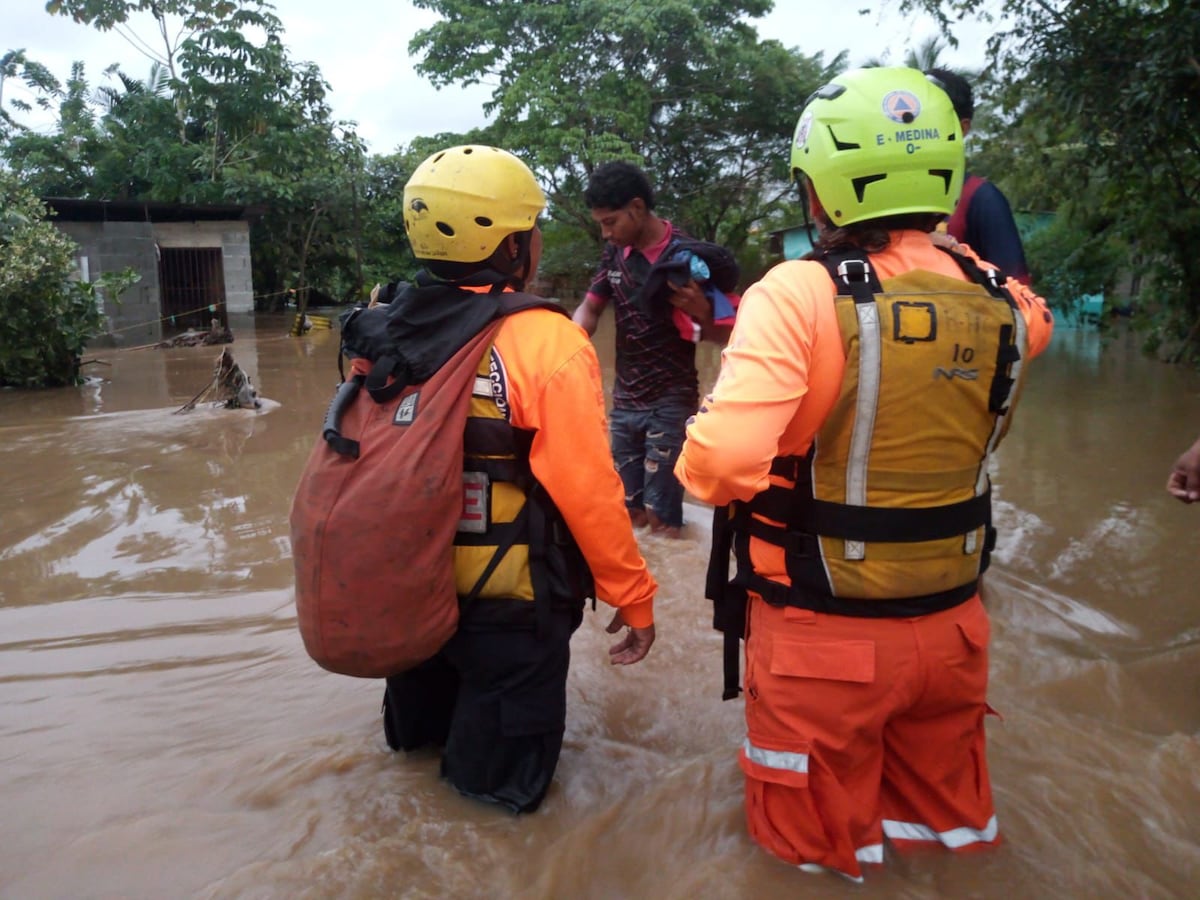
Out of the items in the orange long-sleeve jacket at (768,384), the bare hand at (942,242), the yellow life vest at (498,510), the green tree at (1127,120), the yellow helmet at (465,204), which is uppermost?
the green tree at (1127,120)

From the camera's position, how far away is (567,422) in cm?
221

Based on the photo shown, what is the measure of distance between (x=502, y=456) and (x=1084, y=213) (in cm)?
1163

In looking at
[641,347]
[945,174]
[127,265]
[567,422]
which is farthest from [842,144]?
[127,265]

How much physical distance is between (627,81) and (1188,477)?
63.9 feet

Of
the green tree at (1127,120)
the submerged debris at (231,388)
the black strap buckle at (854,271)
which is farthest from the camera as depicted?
the submerged debris at (231,388)

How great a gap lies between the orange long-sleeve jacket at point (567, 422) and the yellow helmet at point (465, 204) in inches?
8.8

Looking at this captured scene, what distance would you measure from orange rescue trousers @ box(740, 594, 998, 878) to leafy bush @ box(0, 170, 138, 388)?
427 inches

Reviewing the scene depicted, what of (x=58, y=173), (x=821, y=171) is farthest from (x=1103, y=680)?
(x=58, y=173)

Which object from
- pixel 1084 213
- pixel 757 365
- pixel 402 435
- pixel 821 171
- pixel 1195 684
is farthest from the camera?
pixel 1084 213

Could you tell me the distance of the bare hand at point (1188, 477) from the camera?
2658 millimetres

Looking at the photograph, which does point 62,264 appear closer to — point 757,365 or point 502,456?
point 502,456

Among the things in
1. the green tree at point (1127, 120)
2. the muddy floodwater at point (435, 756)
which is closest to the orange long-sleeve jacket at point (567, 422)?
the muddy floodwater at point (435, 756)

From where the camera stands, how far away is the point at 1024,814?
2.49 metres

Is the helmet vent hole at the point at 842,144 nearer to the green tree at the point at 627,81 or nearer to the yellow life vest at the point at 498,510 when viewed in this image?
the yellow life vest at the point at 498,510
